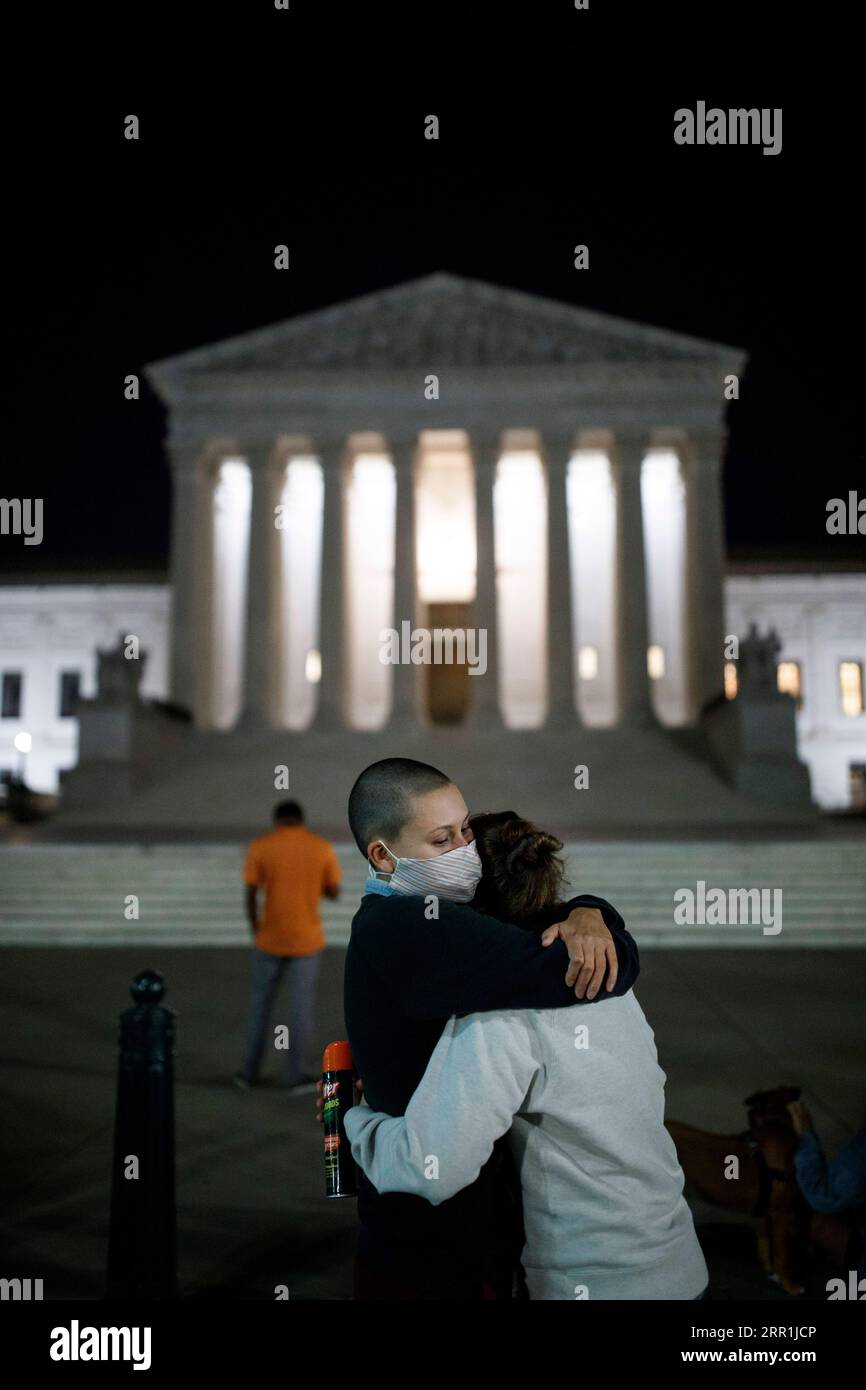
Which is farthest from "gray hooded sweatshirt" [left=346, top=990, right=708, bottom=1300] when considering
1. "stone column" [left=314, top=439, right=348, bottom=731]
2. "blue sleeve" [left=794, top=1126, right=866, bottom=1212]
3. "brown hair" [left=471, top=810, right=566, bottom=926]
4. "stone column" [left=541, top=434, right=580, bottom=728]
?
"stone column" [left=314, top=439, right=348, bottom=731]

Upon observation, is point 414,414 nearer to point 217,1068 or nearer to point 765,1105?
point 217,1068

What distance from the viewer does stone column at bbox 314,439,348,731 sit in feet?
116

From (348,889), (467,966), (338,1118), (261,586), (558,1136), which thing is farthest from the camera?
(261,586)

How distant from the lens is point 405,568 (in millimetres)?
35500

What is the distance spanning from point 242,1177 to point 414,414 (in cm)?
3205

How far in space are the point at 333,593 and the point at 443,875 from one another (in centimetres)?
3342

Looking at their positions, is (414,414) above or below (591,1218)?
above

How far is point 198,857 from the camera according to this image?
59.8 ft

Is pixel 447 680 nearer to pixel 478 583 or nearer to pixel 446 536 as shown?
pixel 446 536

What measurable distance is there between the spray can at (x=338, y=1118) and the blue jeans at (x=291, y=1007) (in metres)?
5.44

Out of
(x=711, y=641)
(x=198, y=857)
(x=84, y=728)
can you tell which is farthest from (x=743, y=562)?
(x=198, y=857)

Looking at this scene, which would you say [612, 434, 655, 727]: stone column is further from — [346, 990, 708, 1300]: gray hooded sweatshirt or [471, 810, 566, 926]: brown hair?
[346, 990, 708, 1300]: gray hooded sweatshirt

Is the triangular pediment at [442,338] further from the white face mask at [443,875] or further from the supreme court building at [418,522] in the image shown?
the white face mask at [443,875]

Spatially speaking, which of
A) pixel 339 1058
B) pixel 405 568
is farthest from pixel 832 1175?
pixel 405 568
